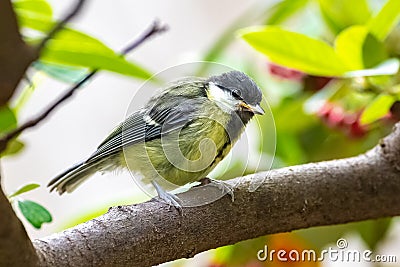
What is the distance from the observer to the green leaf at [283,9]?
0.73m

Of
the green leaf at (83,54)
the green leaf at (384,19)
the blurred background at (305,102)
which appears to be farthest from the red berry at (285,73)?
the green leaf at (83,54)

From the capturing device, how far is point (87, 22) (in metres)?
1.49

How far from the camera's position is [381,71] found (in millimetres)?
555

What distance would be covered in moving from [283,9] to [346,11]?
0.26 feet

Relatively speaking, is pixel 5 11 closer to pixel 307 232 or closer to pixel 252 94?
pixel 252 94

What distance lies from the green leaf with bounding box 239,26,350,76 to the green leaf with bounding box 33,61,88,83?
15cm

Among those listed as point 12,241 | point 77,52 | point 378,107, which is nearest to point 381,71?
point 378,107

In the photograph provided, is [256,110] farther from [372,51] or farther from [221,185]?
[372,51]

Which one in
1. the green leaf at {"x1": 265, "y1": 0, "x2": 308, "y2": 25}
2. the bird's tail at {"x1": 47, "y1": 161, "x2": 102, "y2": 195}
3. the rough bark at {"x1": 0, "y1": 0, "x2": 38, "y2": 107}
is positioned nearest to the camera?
the rough bark at {"x1": 0, "y1": 0, "x2": 38, "y2": 107}

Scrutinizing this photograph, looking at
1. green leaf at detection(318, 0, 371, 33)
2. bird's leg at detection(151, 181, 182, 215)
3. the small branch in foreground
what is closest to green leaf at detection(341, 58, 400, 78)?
green leaf at detection(318, 0, 371, 33)

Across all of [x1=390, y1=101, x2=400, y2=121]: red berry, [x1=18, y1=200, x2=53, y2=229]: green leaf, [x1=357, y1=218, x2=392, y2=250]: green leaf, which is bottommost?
[x1=18, y1=200, x2=53, y2=229]: green leaf

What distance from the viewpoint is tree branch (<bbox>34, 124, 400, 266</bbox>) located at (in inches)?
15.6

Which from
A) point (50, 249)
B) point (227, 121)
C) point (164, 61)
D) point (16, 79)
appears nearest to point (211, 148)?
point (227, 121)

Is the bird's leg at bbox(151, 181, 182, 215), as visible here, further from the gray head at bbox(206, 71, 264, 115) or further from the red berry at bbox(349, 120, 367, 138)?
the red berry at bbox(349, 120, 367, 138)
